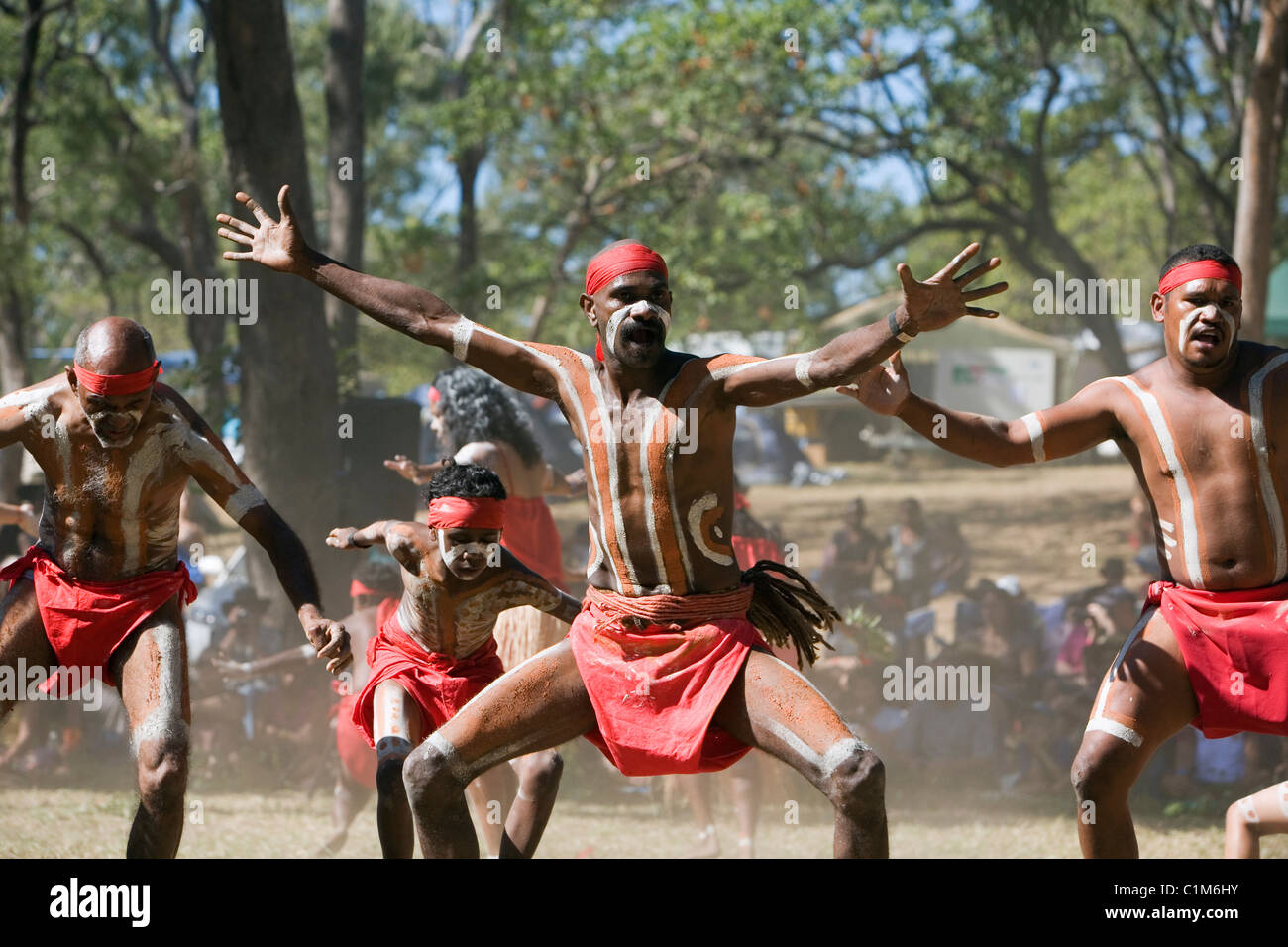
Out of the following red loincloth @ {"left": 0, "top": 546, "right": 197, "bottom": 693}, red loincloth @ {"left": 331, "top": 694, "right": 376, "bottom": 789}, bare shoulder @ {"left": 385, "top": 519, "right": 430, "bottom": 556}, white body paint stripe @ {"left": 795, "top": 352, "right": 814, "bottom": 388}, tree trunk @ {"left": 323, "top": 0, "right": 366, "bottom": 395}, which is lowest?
red loincloth @ {"left": 331, "top": 694, "right": 376, "bottom": 789}

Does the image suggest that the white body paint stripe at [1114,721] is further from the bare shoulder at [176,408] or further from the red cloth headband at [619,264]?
the bare shoulder at [176,408]

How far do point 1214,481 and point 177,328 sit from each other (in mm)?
38297

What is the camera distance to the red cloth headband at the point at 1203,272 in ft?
13.4

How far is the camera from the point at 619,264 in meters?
3.91

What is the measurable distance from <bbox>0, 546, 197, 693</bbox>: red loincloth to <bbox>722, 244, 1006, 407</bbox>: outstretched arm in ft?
6.93

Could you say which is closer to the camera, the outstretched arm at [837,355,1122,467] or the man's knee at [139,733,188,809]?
the man's knee at [139,733,188,809]

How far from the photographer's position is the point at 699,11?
509 inches

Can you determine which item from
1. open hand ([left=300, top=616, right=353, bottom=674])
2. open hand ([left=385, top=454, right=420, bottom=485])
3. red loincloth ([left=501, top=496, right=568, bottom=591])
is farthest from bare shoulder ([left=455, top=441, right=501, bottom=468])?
open hand ([left=300, top=616, right=353, bottom=674])

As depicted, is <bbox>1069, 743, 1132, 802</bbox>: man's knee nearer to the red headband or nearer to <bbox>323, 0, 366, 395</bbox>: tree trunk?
the red headband

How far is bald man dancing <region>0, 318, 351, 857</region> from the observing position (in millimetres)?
4117

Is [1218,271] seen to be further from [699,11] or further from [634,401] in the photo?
[699,11]

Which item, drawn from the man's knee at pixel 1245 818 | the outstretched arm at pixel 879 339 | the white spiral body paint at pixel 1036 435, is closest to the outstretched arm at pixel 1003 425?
the white spiral body paint at pixel 1036 435

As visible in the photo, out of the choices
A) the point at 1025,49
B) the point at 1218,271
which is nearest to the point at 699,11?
the point at 1025,49

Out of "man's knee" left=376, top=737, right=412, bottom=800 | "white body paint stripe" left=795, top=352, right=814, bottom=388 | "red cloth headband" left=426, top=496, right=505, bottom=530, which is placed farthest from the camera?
"red cloth headband" left=426, top=496, right=505, bottom=530
